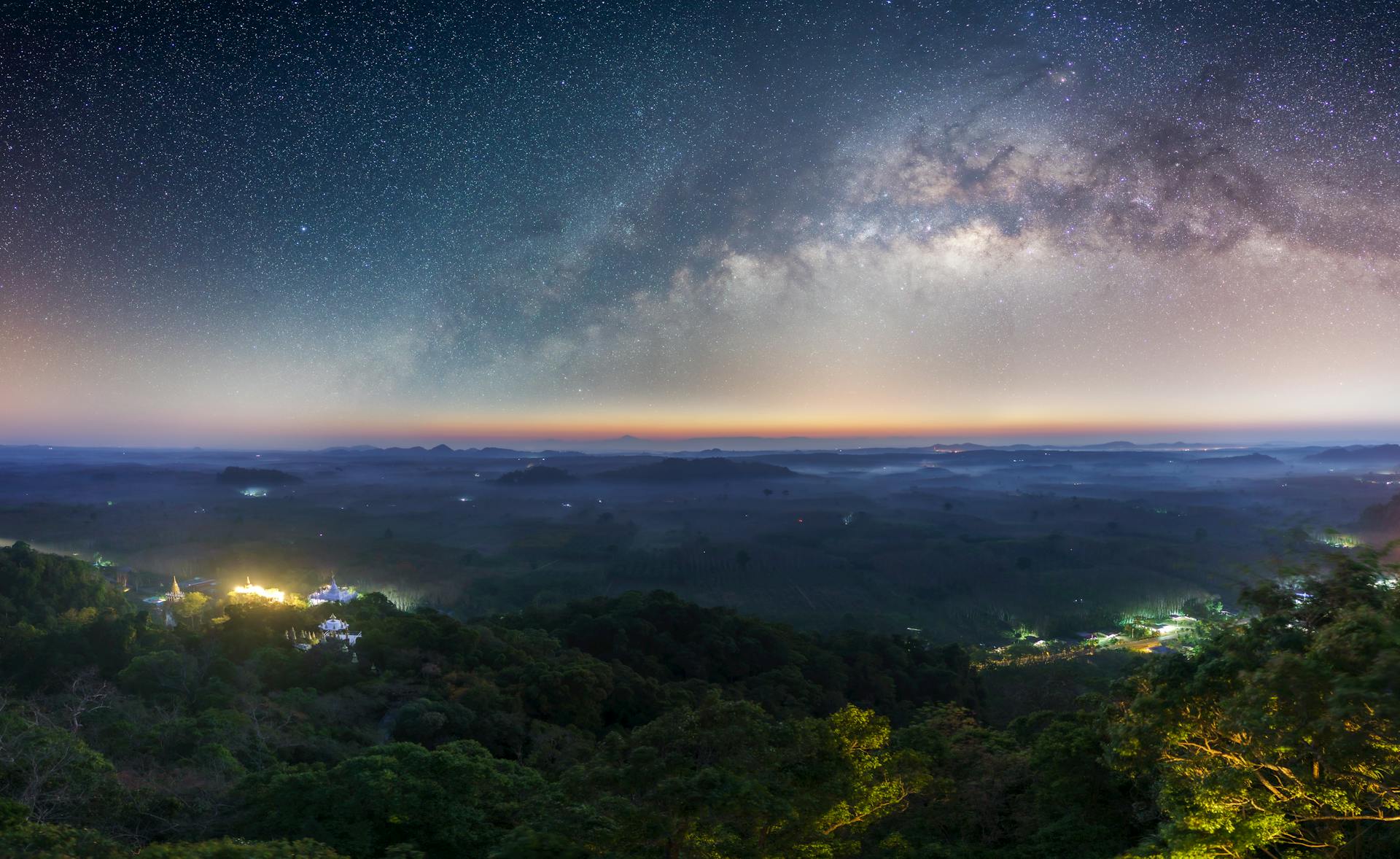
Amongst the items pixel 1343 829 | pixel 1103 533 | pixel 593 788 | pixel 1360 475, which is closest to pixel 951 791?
pixel 1343 829

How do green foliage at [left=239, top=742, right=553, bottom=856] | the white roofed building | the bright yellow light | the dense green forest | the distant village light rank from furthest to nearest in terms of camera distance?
the bright yellow light
the distant village light
the white roofed building
green foliage at [left=239, top=742, right=553, bottom=856]
the dense green forest

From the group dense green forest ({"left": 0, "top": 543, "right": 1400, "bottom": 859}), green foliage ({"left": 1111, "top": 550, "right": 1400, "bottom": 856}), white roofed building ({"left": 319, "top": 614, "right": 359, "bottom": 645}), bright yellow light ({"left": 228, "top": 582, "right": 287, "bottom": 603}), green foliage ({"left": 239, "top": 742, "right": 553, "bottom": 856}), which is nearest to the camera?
green foliage ({"left": 1111, "top": 550, "right": 1400, "bottom": 856})

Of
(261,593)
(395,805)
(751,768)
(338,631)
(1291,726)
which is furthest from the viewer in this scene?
(261,593)

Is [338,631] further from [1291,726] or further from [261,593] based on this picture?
[1291,726]

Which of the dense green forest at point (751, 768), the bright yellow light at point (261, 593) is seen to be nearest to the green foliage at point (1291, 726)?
the dense green forest at point (751, 768)

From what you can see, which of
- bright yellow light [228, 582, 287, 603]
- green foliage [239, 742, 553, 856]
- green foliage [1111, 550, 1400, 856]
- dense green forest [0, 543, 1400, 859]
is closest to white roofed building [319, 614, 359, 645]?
dense green forest [0, 543, 1400, 859]

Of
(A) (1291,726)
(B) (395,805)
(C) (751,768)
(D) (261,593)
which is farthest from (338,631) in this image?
(A) (1291,726)

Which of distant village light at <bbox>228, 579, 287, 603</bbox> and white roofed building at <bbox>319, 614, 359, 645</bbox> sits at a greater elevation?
white roofed building at <bbox>319, 614, 359, 645</bbox>

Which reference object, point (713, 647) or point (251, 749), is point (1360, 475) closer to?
point (713, 647)

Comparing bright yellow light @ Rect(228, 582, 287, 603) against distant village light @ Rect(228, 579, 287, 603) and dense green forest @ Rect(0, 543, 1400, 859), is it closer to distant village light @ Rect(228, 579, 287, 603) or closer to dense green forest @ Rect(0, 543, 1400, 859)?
distant village light @ Rect(228, 579, 287, 603)
